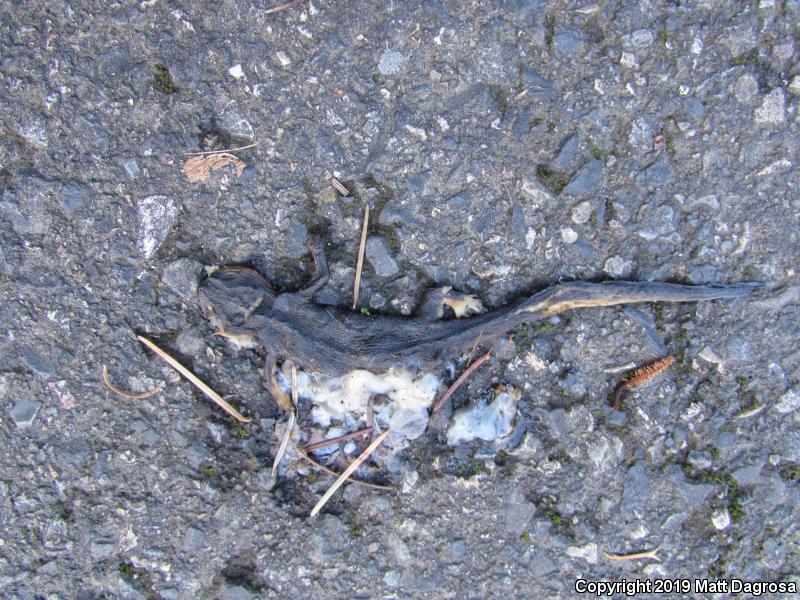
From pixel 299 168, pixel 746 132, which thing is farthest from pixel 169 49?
pixel 746 132

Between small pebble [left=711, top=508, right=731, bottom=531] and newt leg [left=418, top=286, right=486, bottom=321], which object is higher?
newt leg [left=418, top=286, right=486, bottom=321]

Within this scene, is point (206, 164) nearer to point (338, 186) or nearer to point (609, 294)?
point (338, 186)

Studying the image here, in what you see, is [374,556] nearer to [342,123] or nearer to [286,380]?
[286,380]

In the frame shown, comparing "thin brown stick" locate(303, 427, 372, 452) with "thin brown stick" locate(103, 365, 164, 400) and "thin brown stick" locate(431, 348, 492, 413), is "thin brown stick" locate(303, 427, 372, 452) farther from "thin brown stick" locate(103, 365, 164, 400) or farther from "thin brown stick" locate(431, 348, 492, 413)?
"thin brown stick" locate(103, 365, 164, 400)

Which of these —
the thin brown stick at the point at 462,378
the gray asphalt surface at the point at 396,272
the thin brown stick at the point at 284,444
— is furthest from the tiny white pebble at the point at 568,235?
the thin brown stick at the point at 284,444

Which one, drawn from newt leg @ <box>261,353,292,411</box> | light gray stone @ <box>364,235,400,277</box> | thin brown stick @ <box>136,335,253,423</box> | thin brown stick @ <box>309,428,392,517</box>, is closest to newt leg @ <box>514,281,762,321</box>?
light gray stone @ <box>364,235,400,277</box>

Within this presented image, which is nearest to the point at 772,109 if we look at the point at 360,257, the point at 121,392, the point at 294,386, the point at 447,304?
the point at 447,304

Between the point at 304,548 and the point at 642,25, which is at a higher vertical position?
the point at 642,25
